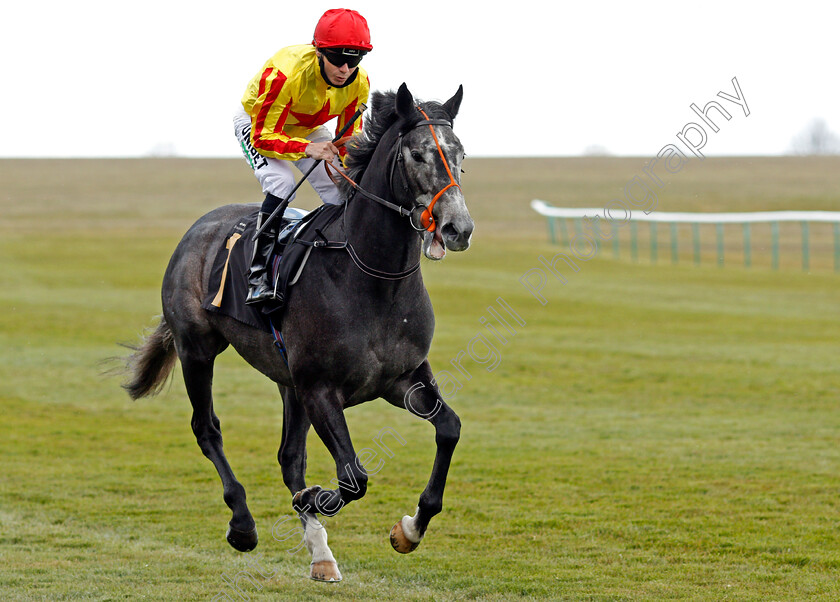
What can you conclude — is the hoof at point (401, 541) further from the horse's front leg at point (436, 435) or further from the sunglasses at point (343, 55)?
the sunglasses at point (343, 55)

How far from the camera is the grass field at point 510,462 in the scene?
567 centimetres

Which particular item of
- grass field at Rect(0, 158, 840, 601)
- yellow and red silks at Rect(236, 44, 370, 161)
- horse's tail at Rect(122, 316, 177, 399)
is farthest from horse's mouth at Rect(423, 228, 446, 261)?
horse's tail at Rect(122, 316, 177, 399)

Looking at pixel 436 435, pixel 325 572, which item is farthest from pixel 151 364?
pixel 436 435

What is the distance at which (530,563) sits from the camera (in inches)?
233

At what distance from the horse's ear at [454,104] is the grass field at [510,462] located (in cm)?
249

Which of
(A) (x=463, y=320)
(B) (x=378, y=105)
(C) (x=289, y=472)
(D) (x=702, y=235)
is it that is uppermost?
(B) (x=378, y=105)

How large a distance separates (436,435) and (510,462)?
14.7 feet

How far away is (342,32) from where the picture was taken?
15.1 feet

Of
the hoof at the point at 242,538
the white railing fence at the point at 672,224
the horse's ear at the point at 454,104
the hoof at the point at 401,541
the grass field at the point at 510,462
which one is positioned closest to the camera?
the horse's ear at the point at 454,104

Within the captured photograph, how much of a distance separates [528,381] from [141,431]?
17.0ft

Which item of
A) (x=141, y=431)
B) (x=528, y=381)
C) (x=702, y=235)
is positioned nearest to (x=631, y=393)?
(x=528, y=381)

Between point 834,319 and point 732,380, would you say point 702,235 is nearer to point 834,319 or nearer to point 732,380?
point 834,319

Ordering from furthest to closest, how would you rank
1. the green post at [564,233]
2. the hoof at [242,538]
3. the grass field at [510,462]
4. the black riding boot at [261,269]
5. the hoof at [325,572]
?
the green post at [564,233], the grass field at [510,462], the hoof at [242,538], the hoof at [325,572], the black riding boot at [261,269]

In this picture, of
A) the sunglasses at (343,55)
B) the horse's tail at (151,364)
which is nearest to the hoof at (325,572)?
the horse's tail at (151,364)
